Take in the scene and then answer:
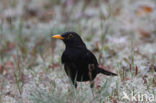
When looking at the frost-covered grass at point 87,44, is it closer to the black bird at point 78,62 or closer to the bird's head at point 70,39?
the black bird at point 78,62

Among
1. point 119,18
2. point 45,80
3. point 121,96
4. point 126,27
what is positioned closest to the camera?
point 121,96

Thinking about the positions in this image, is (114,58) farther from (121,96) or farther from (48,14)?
(48,14)

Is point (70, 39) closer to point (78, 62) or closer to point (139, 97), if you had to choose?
point (78, 62)

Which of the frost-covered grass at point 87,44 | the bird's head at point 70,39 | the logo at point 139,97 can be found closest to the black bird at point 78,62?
the bird's head at point 70,39

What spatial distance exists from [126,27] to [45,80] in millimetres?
2966

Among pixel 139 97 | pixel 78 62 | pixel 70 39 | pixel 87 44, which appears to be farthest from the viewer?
pixel 87 44

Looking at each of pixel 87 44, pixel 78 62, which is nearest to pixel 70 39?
pixel 78 62

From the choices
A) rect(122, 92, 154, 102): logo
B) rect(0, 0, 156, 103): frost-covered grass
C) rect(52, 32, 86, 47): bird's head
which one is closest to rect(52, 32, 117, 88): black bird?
rect(52, 32, 86, 47): bird's head

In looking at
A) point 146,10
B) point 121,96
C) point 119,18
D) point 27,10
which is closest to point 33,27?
point 27,10

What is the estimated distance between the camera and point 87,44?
5273 millimetres

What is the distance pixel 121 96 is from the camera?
10.1ft

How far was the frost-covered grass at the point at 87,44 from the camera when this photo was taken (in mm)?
3081

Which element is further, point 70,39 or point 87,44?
point 87,44

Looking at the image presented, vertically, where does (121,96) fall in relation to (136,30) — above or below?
below
